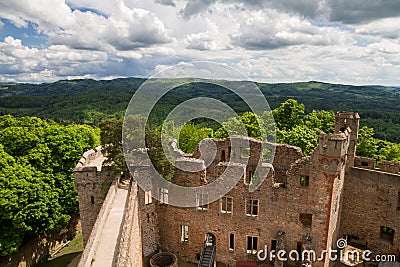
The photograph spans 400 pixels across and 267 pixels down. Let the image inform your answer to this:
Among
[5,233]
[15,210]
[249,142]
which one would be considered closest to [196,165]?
[249,142]

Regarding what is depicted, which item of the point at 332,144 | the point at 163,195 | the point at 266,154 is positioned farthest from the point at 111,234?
the point at 332,144

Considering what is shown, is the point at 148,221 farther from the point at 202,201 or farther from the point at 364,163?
the point at 364,163

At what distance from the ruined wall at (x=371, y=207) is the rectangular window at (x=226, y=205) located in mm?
10225

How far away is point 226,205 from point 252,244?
12.8 ft

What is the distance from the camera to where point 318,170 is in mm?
20547

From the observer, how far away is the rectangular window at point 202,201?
2372 cm

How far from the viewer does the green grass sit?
31844mm

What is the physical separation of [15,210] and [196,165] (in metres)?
17.2

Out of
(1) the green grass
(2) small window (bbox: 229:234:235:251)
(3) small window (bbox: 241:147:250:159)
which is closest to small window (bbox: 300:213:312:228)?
(2) small window (bbox: 229:234:235:251)

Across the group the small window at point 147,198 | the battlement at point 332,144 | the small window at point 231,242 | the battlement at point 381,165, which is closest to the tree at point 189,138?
the small window at point 147,198

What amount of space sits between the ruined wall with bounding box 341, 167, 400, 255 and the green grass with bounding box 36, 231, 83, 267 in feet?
90.8

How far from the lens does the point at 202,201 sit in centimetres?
2383

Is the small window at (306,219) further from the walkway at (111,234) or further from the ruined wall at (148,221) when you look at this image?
the walkway at (111,234)

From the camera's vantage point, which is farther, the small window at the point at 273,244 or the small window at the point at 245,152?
the small window at the point at 245,152
